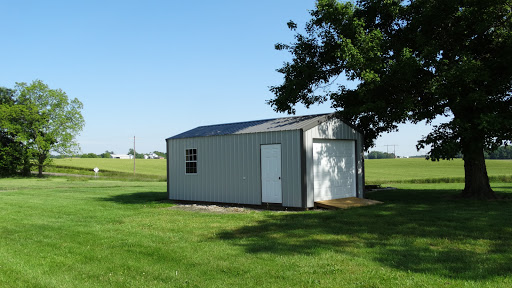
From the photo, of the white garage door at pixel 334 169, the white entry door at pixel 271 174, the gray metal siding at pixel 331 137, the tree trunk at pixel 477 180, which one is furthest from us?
the tree trunk at pixel 477 180

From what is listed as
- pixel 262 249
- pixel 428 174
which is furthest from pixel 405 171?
pixel 262 249

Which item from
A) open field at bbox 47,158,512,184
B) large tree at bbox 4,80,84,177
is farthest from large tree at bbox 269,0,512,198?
large tree at bbox 4,80,84,177

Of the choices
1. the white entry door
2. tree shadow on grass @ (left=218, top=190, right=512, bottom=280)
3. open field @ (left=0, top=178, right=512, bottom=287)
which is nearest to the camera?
open field @ (left=0, top=178, right=512, bottom=287)

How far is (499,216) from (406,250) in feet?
18.3

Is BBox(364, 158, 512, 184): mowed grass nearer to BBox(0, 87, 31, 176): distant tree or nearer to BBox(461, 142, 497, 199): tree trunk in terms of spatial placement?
BBox(461, 142, 497, 199): tree trunk

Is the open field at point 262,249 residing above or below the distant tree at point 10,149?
below

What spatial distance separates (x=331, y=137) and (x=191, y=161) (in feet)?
20.4

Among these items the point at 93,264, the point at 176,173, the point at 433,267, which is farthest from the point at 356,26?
the point at 93,264

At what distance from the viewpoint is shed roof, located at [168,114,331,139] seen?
14641 mm

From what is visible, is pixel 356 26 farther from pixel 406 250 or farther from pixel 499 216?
pixel 406 250

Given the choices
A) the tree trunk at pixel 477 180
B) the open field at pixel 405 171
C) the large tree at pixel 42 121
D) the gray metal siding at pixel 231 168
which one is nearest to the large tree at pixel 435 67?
the tree trunk at pixel 477 180

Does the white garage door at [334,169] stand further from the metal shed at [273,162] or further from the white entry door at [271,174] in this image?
the white entry door at [271,174]

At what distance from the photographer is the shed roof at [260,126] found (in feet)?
48.0

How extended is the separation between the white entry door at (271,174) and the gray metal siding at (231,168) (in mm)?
182
